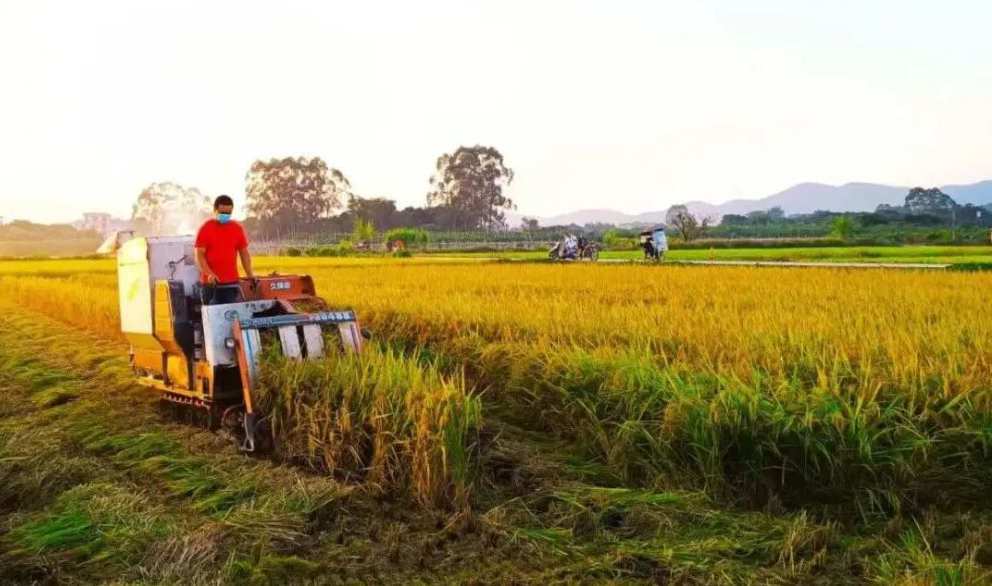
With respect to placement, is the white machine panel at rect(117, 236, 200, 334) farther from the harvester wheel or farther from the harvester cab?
the harvester wheel

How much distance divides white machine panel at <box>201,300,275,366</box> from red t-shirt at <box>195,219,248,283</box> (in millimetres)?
465

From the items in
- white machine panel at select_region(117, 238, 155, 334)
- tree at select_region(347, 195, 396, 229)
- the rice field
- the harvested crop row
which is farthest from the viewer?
tree at select_region(347, 195, 396, 229)

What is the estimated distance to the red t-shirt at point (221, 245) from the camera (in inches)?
252

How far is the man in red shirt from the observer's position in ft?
20.8

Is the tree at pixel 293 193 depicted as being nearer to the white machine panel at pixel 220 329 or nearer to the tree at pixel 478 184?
the tree at pixel 478 184

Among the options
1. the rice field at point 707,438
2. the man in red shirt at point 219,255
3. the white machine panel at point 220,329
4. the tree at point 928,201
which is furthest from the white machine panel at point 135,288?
the tree at point 928,201

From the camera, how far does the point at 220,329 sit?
5.93m

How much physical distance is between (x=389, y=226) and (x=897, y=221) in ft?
166

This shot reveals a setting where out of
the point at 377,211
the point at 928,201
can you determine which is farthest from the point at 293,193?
the point at 928,201

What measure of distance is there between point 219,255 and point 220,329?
2.61 feet

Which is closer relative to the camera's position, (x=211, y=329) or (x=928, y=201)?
(x=211, y=329)

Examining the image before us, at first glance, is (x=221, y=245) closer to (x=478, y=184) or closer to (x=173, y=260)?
(x=173, y=260)

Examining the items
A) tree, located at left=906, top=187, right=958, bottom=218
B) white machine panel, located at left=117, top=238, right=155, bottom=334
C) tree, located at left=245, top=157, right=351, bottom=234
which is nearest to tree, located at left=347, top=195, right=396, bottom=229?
tree, located at left=245, top=157, right=351, bottom=234

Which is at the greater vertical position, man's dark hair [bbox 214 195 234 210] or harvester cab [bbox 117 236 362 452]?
man's dark hair [bbox 214 195 234 210]
